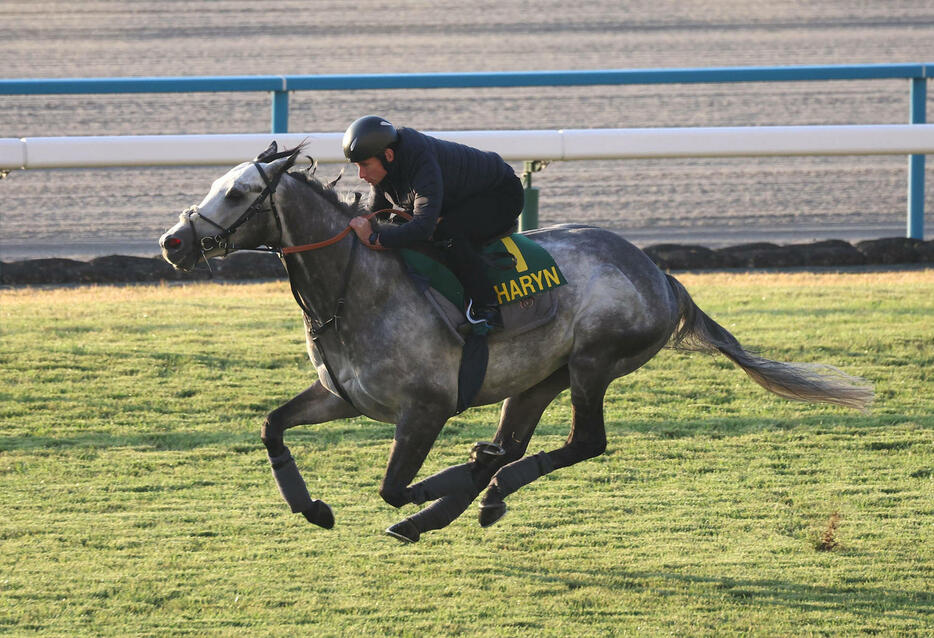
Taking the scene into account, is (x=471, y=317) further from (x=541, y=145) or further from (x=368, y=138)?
(x=541, y=145)

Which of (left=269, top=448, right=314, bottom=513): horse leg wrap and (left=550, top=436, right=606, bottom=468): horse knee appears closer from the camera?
(left=269, top=448, right=314, bottom=513): horse leg wrap

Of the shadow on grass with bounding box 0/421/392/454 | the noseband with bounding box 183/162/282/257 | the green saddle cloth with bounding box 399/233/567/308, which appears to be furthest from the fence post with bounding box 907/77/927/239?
the noseband with bounding box 183/162/282/257

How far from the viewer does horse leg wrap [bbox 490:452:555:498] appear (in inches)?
219

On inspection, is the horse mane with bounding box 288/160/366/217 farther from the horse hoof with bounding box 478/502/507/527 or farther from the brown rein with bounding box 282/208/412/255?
the horse hoof with bounding box 478/502/507/527

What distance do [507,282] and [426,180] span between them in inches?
24.2

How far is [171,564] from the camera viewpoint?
5.61 m

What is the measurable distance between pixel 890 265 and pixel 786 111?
6564mm

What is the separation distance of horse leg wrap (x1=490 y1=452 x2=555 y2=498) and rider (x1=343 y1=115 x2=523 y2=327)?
63 centimetres

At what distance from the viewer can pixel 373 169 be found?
17.2 feet

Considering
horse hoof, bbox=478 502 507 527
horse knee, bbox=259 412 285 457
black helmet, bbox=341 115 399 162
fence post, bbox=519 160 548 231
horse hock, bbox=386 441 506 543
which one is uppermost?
black helmet, bbox=341 115 399 162

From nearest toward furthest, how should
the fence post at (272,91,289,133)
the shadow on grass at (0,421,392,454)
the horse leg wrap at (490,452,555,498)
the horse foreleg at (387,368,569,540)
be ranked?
1. the horse foreleg at (387,368,569,540)
2. the horse leg wrap at (490,452,555,498)
3. the shadow on grass at (0,421,392,454)
4. the fence post at (272,91,289,133)

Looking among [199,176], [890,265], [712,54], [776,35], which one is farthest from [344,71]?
[890,265]

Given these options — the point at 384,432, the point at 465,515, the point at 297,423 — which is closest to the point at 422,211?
the point at 297,423

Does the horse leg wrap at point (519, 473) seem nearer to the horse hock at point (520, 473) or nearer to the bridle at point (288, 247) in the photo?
the horse hock at point (520, 473)
